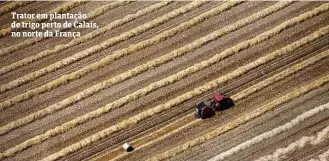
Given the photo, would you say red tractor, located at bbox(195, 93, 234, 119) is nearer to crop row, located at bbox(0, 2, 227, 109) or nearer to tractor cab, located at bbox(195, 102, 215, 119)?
tractor cab, located at bbox(195, 102, 215, 119)

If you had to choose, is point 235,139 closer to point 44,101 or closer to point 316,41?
point 316,41

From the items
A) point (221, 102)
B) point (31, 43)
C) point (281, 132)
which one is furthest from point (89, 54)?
point (281, 132)

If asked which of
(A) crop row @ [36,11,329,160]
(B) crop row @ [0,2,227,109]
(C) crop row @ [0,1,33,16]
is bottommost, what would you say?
(A) crop row @ [36,11,329,160]

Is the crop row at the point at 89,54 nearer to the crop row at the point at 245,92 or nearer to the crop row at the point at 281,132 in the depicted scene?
the crop row at the point at 245,92

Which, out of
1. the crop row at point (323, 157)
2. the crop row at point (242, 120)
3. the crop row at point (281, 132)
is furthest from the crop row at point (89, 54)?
the crop row at point (323, 157)

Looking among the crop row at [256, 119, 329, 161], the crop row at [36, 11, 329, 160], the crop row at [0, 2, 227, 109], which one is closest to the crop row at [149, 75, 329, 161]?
the crop row at [256, 119, 329, 161]

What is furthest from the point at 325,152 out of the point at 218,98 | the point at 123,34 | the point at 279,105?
the point at 123,34

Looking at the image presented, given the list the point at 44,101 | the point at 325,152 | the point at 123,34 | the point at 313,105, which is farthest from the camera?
the point at 123,34
